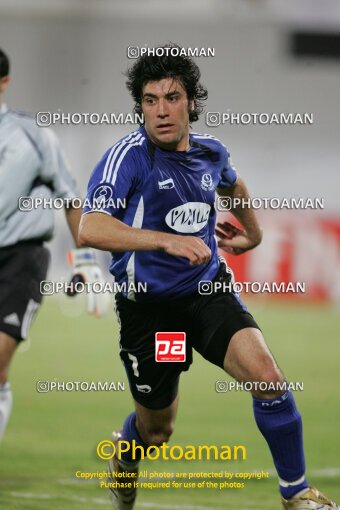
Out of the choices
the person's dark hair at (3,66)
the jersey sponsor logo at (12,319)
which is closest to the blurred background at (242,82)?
the person's dark hair at (3,66)

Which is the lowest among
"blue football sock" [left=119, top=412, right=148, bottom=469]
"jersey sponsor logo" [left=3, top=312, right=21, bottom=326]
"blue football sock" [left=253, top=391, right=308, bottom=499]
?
"blue football sock" [left=119, top=412, right=148, bottom=469]

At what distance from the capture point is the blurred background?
16078mm

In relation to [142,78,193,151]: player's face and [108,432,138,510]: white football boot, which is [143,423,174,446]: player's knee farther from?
[142,78,193,151]: player's face

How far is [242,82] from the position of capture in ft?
64.0

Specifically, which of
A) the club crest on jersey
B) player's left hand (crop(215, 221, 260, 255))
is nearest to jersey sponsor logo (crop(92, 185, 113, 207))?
the club crest on jersey

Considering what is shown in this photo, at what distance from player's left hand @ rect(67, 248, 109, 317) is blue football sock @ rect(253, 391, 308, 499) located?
1.30 meters

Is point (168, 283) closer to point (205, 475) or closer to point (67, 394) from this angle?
point (205, 475)

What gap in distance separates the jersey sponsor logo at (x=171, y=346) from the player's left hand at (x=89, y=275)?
753 mm

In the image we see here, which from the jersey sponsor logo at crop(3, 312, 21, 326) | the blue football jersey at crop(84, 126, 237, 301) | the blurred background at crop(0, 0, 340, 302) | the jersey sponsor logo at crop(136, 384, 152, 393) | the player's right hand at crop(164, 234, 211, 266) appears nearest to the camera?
the player's right hand at crop(164, 234, 211, 266)

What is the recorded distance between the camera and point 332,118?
68.4 feet

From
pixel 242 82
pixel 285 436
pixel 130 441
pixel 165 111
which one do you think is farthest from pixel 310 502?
pixel 242 82

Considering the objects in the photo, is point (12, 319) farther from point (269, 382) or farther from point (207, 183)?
point (269, 382)

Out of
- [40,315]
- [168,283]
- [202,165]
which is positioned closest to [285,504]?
[168,283]

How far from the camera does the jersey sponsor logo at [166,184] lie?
13.6 ft
